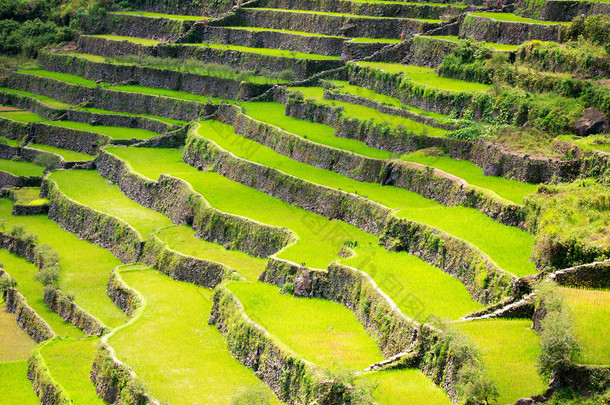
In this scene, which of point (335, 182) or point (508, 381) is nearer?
point (508, 381)

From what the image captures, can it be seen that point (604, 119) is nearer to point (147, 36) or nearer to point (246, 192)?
point (246, 192)

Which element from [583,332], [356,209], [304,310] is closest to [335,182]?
[356,209]

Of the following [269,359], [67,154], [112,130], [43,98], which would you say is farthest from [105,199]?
[269,359]

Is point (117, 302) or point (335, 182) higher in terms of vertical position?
point (335, 182)

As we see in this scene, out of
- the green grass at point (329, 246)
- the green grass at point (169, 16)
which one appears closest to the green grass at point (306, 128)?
the green grass at point (329, 246)

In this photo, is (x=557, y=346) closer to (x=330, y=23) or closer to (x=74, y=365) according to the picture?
(x=74, y=365)

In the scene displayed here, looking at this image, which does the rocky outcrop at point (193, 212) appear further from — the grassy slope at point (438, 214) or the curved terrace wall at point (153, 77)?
the curved terrace wall at point (153, 77)
